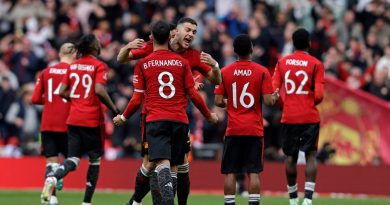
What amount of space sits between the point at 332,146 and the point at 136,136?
15.0ft

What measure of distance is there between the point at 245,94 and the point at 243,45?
0.68 m

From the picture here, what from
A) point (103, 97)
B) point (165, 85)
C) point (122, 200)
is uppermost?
point (165, 85)

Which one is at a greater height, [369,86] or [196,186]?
[369,86]

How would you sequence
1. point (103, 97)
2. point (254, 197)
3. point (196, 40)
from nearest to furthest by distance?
point (254, 197) < point (103, 97) < point (196, 40)

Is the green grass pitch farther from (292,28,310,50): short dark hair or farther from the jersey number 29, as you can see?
(292,28,310,50): short dark hair

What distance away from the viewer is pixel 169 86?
15.8 meters

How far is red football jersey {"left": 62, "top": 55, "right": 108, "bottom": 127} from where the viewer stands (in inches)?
744

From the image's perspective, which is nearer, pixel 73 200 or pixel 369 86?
pixel 73 200

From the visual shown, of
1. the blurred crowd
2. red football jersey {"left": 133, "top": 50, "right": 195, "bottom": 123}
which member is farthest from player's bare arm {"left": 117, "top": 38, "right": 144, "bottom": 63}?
the blurred crowd

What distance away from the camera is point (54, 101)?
20.3m

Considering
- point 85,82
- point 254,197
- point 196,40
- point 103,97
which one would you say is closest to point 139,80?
point 254,197

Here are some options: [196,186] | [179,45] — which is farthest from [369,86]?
[179,45]

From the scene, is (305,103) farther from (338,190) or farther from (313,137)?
(338,190)

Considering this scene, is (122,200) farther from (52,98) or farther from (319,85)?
(319,85)
